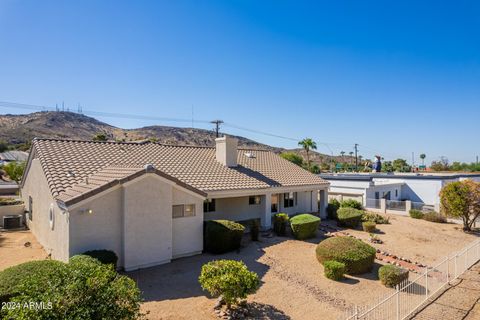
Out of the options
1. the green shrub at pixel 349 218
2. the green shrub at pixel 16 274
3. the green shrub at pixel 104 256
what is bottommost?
the green shrub at pixel 349 218

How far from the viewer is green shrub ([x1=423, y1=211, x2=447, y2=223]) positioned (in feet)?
91.1

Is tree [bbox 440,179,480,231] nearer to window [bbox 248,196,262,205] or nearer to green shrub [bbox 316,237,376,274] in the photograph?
green shrub [bbox 316,237,376,274]

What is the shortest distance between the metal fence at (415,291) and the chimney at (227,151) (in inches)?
532

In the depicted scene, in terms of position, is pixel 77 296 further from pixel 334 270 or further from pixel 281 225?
pixel 281 225

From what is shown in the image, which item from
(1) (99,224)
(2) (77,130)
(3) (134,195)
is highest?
(2) (77,130)

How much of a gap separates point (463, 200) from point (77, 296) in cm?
2758

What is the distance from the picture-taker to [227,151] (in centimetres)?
2283

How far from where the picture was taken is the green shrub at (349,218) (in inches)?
924

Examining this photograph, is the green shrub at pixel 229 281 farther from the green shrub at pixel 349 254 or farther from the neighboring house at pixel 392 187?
the neighboring house at pixel 392 187

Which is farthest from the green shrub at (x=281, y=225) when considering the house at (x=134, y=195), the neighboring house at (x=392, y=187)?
the neighboring house at (x=392, y=187)

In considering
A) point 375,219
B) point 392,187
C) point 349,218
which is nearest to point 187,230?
point 349,218

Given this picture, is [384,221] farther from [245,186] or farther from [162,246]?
[162,246]

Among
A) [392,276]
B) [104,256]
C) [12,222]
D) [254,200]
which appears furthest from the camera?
[254,200]

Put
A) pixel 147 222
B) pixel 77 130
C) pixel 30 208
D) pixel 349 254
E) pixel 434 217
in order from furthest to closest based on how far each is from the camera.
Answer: pixel 77 130 < pixel 434 217 < pixel 30 208 < pixel 349 254 < pixel 147 222
